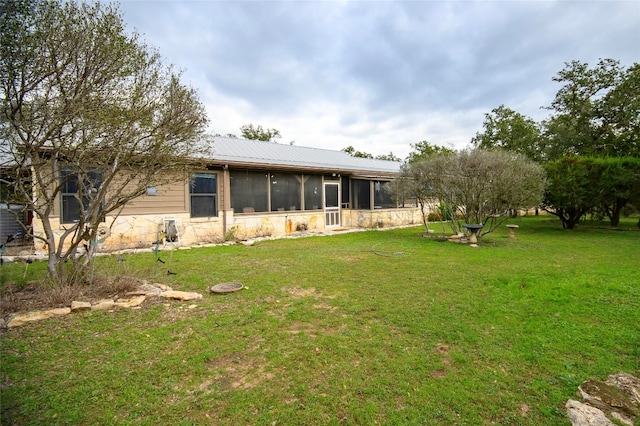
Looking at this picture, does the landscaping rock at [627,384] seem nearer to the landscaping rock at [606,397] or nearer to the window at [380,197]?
the landscaping rock at [606,397]

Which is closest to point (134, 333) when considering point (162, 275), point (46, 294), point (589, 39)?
point (46, 294)

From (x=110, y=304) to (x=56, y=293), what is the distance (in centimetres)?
76

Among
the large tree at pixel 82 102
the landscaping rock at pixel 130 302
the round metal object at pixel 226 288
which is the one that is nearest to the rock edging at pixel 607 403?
the round metal object at pixel 226 288

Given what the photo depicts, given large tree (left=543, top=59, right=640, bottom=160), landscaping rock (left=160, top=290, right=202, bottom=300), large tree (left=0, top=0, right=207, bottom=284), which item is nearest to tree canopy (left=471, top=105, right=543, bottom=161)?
large tree (left=543, top=59, right=640, bottom=160)

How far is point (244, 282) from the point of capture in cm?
540

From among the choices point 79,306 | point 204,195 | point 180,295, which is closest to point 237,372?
point 180,295

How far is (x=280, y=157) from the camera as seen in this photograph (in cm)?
1418

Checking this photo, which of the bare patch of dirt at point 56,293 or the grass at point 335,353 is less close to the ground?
the bare patch of dirt at point 56,293

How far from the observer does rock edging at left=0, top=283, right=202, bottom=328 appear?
359 centimetres

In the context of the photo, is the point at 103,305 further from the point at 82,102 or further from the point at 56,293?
the point at 82,102

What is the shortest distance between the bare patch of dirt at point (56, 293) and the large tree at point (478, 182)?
8.78 m

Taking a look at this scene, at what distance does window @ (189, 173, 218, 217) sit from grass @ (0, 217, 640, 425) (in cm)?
497

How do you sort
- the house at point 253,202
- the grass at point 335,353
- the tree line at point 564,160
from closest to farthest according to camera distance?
the grass at point 335,353 < the house at point 253,202 < the tree line at point 564,160

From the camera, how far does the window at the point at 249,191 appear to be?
1116 centimetres
